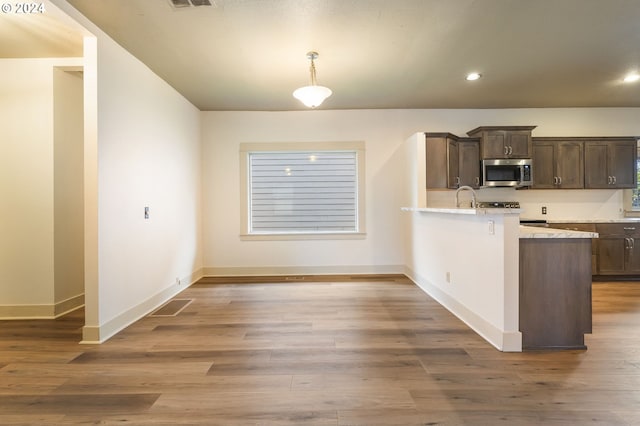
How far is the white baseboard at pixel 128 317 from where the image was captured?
8.95 ft

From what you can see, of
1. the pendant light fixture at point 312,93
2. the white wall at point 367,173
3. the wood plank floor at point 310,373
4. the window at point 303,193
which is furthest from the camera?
the window at point 303,193

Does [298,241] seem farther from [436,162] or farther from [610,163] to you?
[610,163]

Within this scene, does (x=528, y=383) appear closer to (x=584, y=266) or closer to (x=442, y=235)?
(x=584, y=266)

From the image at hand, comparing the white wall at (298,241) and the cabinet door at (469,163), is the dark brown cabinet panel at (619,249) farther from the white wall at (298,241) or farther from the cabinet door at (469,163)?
the white wall at (298,241)

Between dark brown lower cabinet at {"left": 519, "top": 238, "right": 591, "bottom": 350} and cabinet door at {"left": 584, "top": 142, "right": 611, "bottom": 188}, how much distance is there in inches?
139

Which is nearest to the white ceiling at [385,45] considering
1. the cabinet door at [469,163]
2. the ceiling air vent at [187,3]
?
the ceiling air vent at [187,3]

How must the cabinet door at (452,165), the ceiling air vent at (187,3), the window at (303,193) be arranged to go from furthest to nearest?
the window at (303,193)
the cabinet door at (452,165)
the ceiling air vent at (187,3)

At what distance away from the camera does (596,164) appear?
16.5ft

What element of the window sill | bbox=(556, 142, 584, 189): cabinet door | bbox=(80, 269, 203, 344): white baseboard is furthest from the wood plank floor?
bbox=(556, 142, 584, 189): cabinet door

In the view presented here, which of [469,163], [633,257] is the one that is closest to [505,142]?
[469,163]

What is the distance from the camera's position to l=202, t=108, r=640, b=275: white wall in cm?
528

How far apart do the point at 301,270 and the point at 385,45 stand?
3.64m

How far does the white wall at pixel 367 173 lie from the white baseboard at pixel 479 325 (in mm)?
1478

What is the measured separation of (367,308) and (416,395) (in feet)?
5.41
